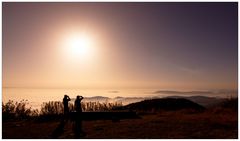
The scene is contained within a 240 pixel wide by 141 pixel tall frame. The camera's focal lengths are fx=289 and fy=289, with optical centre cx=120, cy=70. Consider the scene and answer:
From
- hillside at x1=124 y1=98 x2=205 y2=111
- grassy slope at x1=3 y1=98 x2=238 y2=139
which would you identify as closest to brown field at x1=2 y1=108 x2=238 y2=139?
grassy slope at x1=3 y1=98 x2=238 y2=139

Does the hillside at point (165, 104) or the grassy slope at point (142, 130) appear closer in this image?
the grassy slope at point (142, 130)

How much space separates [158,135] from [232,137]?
240 centimetres

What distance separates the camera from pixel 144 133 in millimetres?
10344

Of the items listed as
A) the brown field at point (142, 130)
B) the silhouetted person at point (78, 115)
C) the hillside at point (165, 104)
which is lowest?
the hillside at point (165, 104)

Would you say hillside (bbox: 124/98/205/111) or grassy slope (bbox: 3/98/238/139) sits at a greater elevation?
grassy slope (bbox: 3/98/238/139)

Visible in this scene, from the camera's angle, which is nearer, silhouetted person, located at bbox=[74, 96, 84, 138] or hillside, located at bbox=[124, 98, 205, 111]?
silhouetted person, located at bbox=[74, 96, 84, 138]

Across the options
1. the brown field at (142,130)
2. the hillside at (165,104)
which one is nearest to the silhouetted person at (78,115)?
the brown field at (142,130)

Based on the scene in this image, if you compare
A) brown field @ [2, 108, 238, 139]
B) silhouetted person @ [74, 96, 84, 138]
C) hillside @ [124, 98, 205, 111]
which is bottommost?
hillside @ [124, 98, 205, 111]

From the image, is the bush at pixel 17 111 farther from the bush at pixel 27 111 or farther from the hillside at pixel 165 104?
the hillside at pixel 165 104

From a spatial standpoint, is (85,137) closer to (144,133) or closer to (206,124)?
(144,133)

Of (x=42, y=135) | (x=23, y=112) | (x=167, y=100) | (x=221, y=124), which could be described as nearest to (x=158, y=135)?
(x=221, y=124)

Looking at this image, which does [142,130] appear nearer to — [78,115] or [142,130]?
[142,130]

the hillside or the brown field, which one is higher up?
the brown field

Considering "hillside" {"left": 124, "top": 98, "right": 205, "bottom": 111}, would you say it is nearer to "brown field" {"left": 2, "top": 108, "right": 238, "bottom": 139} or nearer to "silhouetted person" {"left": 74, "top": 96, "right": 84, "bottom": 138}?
"brown field" {"left": 2, "top": 108, "right": 238, "bottom": 139}
